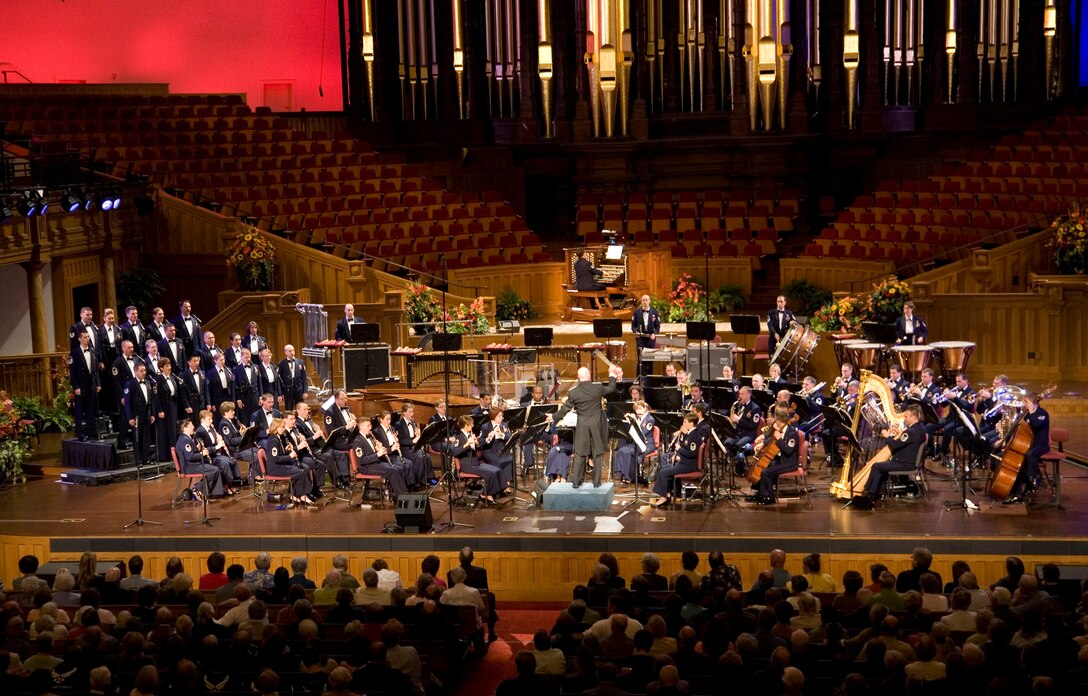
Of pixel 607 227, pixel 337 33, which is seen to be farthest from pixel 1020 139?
pixel 337 33

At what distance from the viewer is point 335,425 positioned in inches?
587

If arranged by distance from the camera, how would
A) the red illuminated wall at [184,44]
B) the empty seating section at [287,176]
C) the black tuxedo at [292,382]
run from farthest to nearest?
the red illuminated wall at [184,44] < the empty seating section at [287,176] < the black tuxedo at [292,382]

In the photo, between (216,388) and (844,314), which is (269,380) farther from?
(844,314)

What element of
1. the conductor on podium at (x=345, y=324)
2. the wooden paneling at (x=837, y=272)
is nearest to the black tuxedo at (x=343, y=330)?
the conductor on podium at (x=345, y=324)

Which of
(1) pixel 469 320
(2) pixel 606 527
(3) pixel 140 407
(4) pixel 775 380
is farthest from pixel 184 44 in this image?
(2) pixel 606 527

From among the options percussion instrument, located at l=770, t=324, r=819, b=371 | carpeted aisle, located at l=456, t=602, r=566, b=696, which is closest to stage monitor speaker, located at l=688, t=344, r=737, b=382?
percussion instrument, located at l=770, t=324, r=819, b=371

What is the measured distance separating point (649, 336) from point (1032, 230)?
240 inches

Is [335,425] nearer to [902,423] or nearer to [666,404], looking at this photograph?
[666,404]

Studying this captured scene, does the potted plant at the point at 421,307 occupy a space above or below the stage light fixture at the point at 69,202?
below

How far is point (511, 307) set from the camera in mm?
21141

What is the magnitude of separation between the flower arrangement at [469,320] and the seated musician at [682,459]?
19.1 feet

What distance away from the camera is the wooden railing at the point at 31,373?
1731 cm

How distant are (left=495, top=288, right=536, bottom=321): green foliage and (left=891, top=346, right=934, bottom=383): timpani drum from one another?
627 cm

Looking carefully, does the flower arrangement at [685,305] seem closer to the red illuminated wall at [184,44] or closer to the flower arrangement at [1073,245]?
the flower arrangement at [1073,245]
